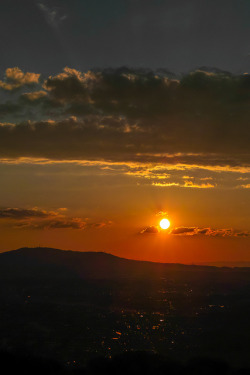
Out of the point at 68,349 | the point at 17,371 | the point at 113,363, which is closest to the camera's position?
the point at 17,371

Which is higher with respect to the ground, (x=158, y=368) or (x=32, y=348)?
(x=32, y=348)

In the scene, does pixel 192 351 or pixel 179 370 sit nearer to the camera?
pixel 179 370

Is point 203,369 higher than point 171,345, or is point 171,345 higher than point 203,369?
point 171,345

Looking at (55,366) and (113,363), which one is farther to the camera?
(113,363)

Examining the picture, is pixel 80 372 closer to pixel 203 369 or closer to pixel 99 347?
pixel 203 369

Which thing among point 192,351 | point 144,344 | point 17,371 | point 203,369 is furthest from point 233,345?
point 17,371

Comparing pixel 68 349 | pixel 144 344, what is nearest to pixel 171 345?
pixel 144 344

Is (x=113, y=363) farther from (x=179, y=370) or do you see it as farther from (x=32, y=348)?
(x=32, y=348)

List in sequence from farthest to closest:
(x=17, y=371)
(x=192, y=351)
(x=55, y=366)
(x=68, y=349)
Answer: (x=68, y=349)
(x=192, y=351)
(x=55, y=366)
(x=17, y=371)

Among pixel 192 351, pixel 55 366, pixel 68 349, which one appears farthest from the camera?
pixel 68 349
